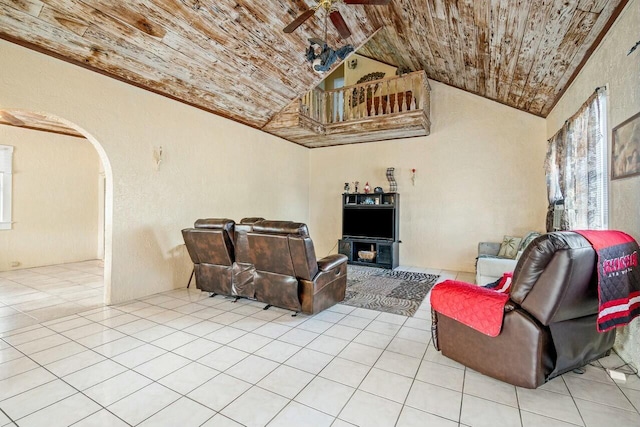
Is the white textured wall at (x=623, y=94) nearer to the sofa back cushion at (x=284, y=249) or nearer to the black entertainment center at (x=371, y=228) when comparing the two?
the sofa back cushion at (x=284, y=249)

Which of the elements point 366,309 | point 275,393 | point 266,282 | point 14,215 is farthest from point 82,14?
point 14,215

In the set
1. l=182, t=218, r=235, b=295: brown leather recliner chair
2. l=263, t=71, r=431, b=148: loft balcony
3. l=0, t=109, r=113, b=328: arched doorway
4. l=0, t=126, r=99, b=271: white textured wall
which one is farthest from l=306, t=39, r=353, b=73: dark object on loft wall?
l=0, t=126, r=99, b=271: white textured wall

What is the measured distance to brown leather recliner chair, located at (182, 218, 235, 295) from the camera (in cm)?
395

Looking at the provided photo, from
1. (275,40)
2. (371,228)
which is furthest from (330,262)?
(275,40)

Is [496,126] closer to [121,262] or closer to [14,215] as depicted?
[121,262]

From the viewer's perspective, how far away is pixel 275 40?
4.52 meters

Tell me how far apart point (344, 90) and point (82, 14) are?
15.7 feet

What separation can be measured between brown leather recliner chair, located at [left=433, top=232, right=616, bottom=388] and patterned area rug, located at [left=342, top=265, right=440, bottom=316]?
5.20ft

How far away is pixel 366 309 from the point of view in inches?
154

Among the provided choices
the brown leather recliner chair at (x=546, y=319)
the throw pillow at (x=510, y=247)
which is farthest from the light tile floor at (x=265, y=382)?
the throw pillow at (x=510, y=247)

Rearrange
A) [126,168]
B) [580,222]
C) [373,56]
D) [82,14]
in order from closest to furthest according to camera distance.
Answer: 1. [82,14]
2. [580,222]
3. [126,168]
4. [373,56]

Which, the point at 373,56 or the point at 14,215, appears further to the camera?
the point at 373,56

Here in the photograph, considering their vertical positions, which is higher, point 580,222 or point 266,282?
point 580,222

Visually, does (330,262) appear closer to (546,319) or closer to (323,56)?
(546,319)
